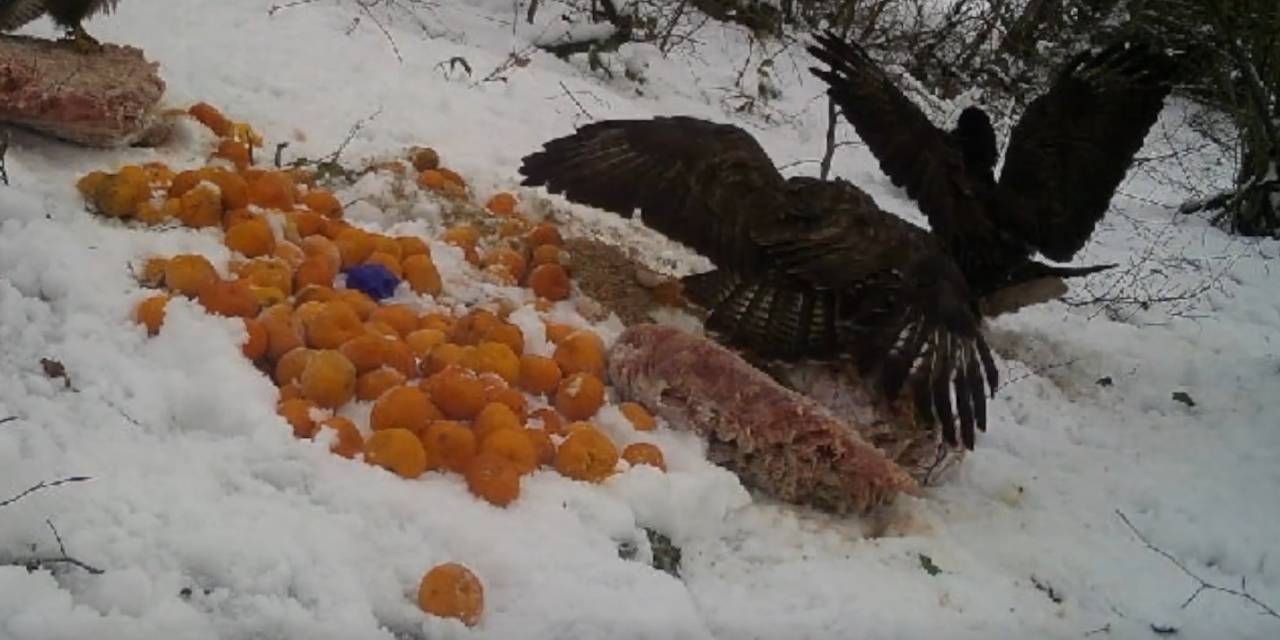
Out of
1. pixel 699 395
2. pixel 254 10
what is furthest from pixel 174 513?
pixel 254 10

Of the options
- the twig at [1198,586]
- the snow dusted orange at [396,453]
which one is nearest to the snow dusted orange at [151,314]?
the snow dusted orange at [396,453]

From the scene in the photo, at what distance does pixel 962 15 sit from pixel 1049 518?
7280 mm

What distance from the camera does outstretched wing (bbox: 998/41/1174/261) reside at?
14.1ft

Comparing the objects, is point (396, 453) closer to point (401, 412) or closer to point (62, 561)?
point (401, 412)

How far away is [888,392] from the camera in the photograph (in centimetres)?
329

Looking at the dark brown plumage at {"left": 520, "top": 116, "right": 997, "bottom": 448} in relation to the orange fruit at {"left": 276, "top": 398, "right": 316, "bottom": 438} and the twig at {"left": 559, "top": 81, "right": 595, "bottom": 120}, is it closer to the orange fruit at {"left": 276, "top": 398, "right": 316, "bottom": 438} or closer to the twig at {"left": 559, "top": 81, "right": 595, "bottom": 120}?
the orange fruit at {"left": 276, "top": 398, "right": 316, "bottom": 438}

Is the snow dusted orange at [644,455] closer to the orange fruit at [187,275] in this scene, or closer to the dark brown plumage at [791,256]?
the dark brown plumage at [791,256]

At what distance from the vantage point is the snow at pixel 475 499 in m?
2.41

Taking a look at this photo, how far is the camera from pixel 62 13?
432cm

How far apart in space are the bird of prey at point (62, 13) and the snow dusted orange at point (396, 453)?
90.3 inches

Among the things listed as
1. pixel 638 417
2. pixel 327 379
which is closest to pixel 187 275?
pixel 327 379

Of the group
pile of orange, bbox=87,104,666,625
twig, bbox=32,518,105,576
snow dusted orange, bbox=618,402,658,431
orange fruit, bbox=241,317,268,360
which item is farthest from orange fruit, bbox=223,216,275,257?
twig, bbox=32,518,105,576

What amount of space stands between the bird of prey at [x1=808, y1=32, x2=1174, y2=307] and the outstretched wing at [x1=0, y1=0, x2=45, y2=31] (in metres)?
2.75

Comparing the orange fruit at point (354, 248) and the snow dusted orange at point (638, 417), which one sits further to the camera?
the orange fruit at point (354, 248)
